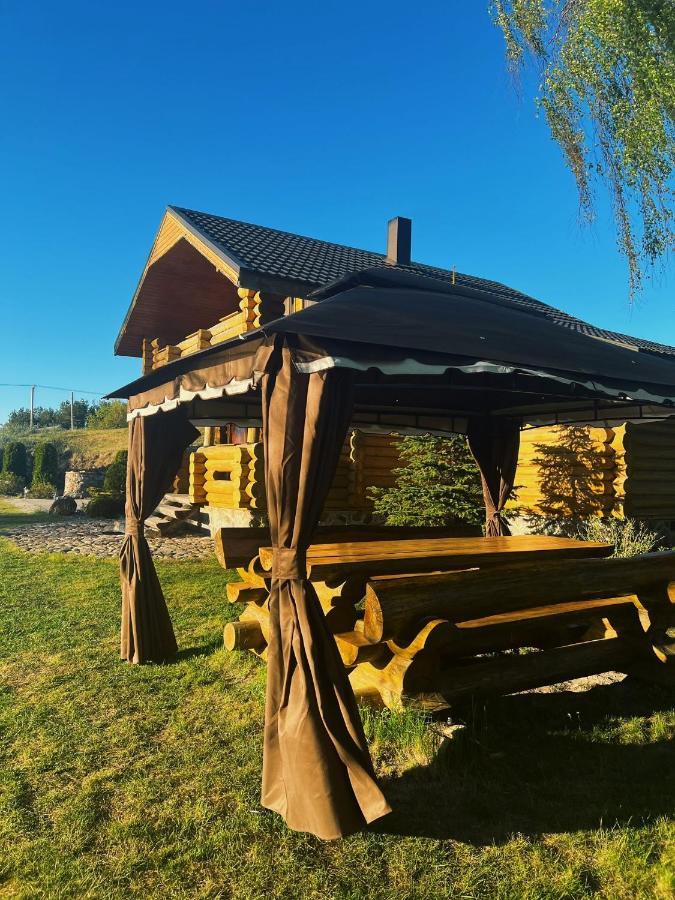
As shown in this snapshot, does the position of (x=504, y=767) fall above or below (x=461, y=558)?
below

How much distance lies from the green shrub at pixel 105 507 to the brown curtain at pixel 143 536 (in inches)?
565

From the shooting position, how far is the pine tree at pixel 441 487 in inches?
420

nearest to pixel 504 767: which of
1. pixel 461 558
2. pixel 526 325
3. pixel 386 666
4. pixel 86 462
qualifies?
pixel 386 666

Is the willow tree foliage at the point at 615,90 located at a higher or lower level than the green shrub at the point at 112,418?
higher

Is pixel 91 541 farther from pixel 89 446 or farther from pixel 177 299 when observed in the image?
pixel 89 446

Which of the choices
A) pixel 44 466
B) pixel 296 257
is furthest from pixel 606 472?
pixel 44 466

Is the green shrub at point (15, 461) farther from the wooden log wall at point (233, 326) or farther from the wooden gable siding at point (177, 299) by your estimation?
the wooden log wall at point (233, 326)

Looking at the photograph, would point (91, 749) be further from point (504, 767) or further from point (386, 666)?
point (504, 767)

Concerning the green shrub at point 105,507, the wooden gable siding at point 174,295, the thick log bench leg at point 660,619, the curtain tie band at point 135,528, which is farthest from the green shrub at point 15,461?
the thick log bench leg at point 660,619

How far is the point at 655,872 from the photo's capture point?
273 cm

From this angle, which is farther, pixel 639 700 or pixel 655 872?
pixel 639 700

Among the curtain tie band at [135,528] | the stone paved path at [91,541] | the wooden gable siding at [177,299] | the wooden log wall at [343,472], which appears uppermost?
the wooden gable siding at [177,299]

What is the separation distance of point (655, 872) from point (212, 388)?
146 inches

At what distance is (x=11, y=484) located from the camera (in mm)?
29859
